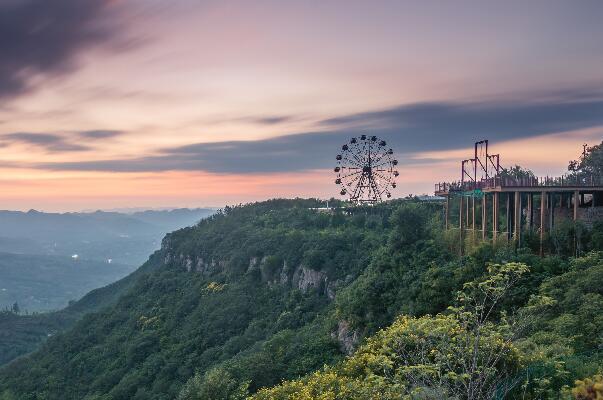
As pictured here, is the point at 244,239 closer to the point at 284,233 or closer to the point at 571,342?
the point at 284,233

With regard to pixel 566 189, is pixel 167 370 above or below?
below

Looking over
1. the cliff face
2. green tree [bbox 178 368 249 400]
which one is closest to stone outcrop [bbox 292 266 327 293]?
the cliff face

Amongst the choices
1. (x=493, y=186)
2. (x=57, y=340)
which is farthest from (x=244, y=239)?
(x=493, y=186)

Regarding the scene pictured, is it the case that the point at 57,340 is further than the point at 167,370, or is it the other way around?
the point at 57,340

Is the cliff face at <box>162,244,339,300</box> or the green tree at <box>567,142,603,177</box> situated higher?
the green tree at <box>567,142,603,177</box>

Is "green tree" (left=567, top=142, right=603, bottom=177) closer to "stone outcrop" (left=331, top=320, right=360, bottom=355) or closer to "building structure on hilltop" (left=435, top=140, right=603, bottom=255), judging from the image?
"building structure on hilltop" (left=435, top=140, right=603, bottom=255)

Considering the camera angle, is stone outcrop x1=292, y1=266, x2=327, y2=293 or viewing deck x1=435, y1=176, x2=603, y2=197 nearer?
viewing deck x1=435, y1=176, x2=603, y2=197

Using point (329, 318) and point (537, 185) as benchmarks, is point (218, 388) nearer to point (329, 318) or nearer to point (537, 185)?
point (329, 318)

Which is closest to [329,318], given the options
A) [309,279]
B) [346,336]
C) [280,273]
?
[346,336]

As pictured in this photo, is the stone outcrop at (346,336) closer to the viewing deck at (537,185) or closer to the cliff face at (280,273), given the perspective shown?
the viewing deck at (537,185)
